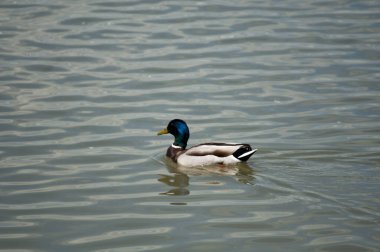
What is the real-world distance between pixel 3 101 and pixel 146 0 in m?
7.60

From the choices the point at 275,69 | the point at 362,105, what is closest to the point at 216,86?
the point at 275,69

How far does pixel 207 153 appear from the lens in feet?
38.6

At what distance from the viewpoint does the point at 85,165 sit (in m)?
11.8

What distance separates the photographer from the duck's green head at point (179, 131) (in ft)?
40.9

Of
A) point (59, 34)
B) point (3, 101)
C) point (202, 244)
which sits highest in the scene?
point (59, 34)

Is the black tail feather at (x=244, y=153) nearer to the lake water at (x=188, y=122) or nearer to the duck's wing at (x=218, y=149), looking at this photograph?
the duck's wing at (x=218, y=149)

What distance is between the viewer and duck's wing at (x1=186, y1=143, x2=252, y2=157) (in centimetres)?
1162

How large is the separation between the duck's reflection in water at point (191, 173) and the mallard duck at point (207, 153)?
9 cm

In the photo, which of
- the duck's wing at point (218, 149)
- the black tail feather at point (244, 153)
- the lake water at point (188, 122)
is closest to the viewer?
the lake water at point (188, 122)

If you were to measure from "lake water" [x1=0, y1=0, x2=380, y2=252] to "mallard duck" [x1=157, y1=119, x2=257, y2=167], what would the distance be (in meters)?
0.22

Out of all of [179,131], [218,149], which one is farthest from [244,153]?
[179,131]

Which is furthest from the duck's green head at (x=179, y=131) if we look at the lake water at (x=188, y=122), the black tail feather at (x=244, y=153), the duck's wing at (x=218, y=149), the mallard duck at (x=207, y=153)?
the black tail feather at (x=244, y=153)

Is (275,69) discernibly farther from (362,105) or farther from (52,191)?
(52,191)

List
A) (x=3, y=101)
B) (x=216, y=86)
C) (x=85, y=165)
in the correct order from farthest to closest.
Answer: (x=216, y=86), (x=3, y=101), (x=85, y=165)
